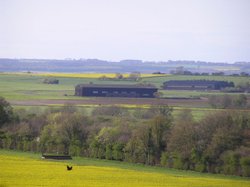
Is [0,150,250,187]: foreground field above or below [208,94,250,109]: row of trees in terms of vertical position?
below

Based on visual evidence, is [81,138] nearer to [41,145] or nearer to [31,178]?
[41,145]

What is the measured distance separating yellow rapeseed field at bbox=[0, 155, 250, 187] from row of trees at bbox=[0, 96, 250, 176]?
4640 millimetres

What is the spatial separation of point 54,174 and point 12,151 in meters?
18.0

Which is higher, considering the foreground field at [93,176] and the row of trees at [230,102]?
the row of trees at [230,102]

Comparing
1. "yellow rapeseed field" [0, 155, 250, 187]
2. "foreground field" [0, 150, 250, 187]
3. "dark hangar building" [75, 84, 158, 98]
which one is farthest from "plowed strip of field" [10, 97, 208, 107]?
"yellow rapeseed field" [0, 155, 250, 187]

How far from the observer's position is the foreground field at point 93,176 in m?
38.2

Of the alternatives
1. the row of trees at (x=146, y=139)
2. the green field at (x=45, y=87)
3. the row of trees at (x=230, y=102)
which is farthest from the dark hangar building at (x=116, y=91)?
the row of trees at (x=146, y=139)

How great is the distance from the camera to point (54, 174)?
41.0 metres

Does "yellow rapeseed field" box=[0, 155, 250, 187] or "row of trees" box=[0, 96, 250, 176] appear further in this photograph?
"row of trees" box=[0, 96, 250, 176]

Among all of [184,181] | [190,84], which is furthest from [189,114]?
[190,84]

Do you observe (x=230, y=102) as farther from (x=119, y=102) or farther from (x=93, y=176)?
(x=93, y=176)

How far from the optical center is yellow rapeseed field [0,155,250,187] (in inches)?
1489

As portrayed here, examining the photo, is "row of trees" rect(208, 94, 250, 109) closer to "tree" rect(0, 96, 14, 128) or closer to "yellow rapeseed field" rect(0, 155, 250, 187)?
"tree" rect(0, 96, 14, 128)

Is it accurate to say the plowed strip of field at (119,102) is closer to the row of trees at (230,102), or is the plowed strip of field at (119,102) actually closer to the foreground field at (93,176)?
the row of trees at (230,102)
